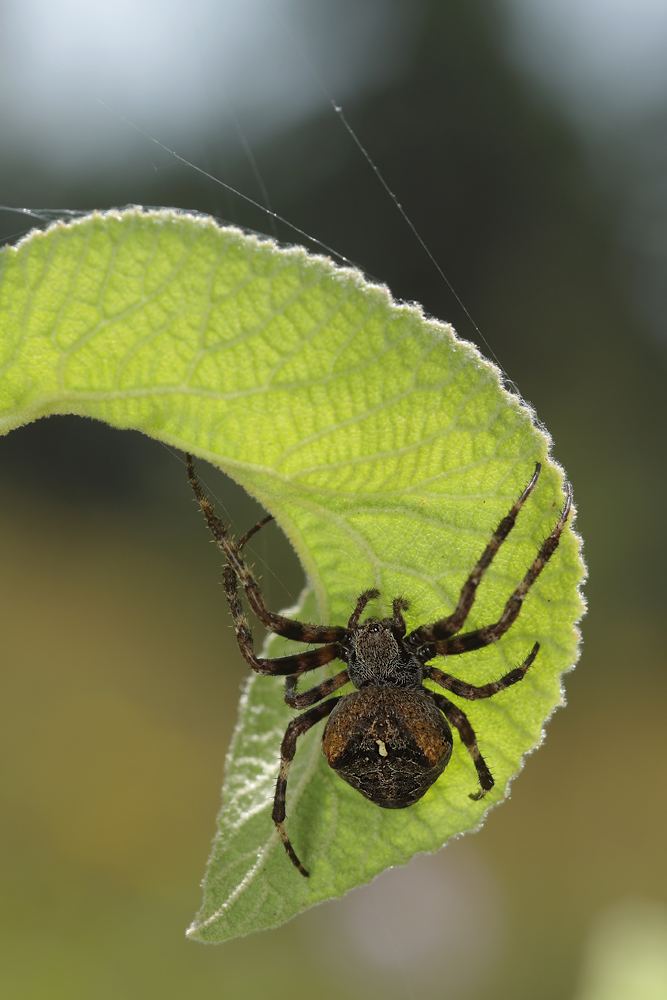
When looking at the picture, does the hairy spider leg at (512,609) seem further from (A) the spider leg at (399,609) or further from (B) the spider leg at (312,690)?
(B) the spider leg at (312,690)

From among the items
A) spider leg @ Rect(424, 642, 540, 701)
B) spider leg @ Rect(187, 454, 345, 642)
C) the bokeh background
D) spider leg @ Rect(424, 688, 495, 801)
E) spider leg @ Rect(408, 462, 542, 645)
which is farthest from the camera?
the bokeh background

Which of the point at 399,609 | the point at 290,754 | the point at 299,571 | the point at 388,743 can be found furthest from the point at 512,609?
the point at 299,571

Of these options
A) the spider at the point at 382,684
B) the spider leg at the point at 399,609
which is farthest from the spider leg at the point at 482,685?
the spider leg at the point at 399,609

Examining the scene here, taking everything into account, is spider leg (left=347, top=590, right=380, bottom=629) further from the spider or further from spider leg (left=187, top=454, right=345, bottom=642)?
spider leg (left=187, top=454, right=345, bottom=642)

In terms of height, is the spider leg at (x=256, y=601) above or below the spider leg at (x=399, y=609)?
above

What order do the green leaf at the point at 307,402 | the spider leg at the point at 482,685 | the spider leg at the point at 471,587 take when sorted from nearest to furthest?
the green leaf at the point at 307,402, the spider leg at the point at 471,587, the spider leg at the point at 482,685

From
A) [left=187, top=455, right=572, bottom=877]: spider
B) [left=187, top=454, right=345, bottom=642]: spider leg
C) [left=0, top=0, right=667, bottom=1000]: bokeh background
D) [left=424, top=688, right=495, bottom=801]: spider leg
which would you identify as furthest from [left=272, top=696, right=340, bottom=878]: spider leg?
[left=0, top=0, right=667, bottom=1000]: bokeh background

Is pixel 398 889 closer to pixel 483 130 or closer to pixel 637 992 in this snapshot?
pixel 637 992

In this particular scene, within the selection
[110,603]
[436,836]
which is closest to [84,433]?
[110,603]

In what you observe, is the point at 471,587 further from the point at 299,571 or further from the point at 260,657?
the point at 299,571
